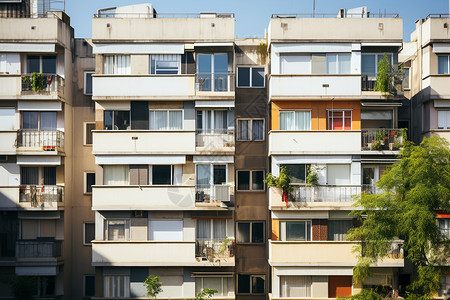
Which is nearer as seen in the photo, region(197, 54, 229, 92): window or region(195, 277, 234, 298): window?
region(195, 277, 234, 298): window

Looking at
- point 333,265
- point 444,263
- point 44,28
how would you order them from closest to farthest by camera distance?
point 444,263
point 333,265
point 44,28

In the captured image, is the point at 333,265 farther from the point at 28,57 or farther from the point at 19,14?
the point at 19,14

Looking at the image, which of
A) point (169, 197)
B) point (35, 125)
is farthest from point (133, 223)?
point (35, 125)

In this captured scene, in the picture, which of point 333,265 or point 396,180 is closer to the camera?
point 396,180

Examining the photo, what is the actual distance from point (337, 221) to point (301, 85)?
7.72 m

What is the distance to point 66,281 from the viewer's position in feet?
104

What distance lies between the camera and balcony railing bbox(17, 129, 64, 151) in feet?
101

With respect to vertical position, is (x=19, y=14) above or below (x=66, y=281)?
above

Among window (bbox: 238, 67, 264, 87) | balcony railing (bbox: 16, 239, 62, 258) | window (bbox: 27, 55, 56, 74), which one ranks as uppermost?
window (bbox: 27, 55, 56, 74)

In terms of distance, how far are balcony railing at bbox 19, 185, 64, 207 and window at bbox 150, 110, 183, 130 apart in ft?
22.5

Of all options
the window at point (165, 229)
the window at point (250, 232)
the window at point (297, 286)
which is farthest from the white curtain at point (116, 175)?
the window at point (297, 286)

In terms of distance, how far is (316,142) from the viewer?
29.5 metres

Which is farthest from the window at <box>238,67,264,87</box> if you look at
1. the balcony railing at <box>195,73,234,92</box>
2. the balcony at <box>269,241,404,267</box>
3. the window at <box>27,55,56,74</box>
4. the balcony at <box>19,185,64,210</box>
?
the balcony at <box>19,185,64,210</box>

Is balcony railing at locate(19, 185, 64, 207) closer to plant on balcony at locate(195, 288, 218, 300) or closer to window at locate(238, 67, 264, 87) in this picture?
plant on balcony at locate(195, 288, 218, 300)
